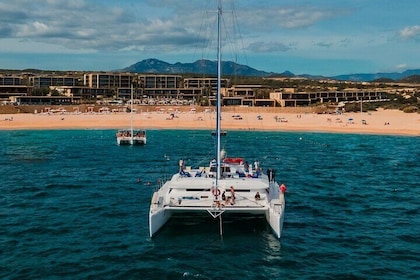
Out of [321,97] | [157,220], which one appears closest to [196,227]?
[157,220]

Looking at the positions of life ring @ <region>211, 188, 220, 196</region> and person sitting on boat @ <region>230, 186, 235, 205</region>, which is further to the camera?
life ring @ <region>211, 188, 220, 196</region>

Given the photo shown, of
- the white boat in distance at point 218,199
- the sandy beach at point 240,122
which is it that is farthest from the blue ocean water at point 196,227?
the sandy beach at point 240,122

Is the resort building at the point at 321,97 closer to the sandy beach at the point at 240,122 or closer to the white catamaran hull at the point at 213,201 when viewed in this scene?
the sandy beach at the point at 240,122

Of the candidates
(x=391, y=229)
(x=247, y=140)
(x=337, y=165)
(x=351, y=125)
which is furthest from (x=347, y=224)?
(x=351, y=125)

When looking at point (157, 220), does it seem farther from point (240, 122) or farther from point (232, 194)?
point (240, 122)

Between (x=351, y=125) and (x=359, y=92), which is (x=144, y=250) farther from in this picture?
(x=359, y=92)

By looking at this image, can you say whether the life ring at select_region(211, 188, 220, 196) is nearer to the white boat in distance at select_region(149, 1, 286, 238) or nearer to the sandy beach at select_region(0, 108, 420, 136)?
the white boat in distance at select_region(149, 1, 286, 238)

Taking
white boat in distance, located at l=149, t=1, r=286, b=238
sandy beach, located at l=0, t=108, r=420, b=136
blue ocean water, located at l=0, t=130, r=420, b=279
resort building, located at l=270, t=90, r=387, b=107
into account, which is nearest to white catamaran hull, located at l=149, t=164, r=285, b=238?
white boat in distance, located at l=149, t=1, r=286, b=238
